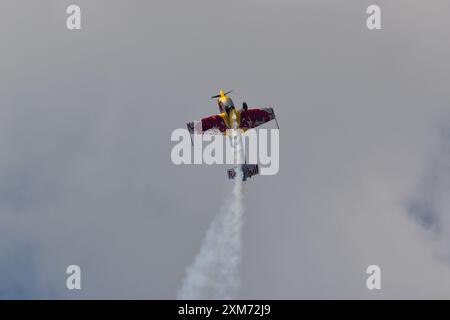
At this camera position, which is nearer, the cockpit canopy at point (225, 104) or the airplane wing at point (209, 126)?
the cockpit canopy at point (225, 104)

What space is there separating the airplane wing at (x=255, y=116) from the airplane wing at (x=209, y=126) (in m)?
3.50

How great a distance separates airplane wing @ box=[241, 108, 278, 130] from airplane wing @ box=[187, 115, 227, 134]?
3.50 metres

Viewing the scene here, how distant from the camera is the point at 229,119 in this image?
589 ft

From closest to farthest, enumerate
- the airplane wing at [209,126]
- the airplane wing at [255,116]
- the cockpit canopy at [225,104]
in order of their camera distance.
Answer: the cockpit canopy at [225,104], the airplane wing at [255,116], the airplane wing at [209,126]

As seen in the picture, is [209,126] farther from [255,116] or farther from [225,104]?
[255,116]

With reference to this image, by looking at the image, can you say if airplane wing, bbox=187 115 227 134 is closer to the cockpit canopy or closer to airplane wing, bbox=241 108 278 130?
the cockpit canopy

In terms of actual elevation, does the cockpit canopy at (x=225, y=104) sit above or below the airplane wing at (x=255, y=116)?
above

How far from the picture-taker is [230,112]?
179m

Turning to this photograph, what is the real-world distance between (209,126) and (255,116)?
7.92 metres

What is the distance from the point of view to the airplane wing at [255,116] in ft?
591

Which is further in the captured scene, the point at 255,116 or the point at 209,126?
the point at 209,126

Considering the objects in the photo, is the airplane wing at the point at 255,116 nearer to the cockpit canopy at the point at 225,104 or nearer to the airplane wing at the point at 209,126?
the cockpit canopy at the point at 225,104
